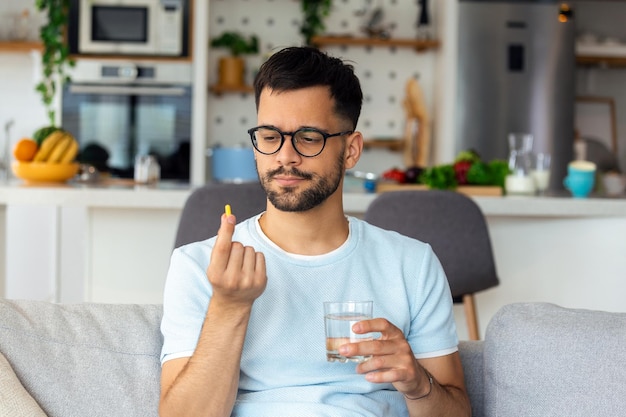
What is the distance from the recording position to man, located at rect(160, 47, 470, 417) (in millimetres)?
1601

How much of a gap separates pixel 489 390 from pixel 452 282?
157 cm

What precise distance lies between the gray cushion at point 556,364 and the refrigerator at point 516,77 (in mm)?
4378

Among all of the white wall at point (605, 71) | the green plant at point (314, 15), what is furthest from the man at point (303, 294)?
the white wall at point (605, 71)

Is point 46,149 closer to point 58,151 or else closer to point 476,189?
point 58,151

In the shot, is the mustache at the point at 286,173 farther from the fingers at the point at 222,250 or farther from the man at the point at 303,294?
the fingers at the point at 222,250

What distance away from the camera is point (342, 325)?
149cm

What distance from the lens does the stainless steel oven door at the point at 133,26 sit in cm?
627

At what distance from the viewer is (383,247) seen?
71.9 inches

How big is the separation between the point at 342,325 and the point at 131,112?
4963 mm

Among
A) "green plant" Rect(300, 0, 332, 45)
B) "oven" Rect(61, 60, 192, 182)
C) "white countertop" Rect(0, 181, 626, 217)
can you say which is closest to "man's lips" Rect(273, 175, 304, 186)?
"white countertop" Rect(0, 181, 626, 217)

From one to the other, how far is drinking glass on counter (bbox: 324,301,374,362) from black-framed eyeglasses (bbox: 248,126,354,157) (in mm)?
324

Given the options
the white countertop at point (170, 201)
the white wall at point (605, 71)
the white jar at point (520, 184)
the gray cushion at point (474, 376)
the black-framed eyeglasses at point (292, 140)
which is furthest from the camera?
the white wall at point (605, 71)

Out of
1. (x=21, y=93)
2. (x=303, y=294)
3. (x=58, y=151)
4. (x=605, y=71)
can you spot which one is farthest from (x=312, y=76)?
(x=605, y=71)

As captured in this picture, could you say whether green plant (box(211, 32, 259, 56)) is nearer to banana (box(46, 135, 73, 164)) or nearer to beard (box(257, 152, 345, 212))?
banana (box(46, 135, 73, 164))
